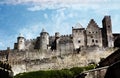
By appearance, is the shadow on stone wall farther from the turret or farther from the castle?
the turret

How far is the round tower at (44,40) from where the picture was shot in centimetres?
7512

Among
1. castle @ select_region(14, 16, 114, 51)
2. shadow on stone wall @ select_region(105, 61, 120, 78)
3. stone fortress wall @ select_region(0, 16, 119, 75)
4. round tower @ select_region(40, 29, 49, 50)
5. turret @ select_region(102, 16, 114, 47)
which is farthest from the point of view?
round tower @ select_region(40, 29, 49, 50)

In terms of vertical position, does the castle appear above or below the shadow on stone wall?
above

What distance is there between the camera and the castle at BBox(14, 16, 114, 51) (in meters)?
71.7

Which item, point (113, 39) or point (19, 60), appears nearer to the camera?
point (19, 60)

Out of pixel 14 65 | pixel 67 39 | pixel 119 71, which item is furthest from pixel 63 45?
pixel 119 71

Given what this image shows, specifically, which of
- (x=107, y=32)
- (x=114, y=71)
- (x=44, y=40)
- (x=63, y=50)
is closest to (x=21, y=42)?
(x=44, y=40)

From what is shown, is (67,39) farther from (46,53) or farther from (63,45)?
(46,53)

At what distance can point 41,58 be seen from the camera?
63.3m

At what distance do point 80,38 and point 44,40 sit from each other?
28.5ft

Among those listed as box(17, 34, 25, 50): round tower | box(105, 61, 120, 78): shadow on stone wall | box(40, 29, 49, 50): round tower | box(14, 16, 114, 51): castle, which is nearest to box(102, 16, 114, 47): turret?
box(14, 16, 114, 51): castle

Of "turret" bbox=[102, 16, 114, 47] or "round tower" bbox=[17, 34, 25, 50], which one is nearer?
"turret" bbox=[102, 16, 114, 47]

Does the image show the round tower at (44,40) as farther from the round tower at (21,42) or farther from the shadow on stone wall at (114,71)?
the shadow on stone wall at (114,71)

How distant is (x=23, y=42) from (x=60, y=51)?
49.3 feet
